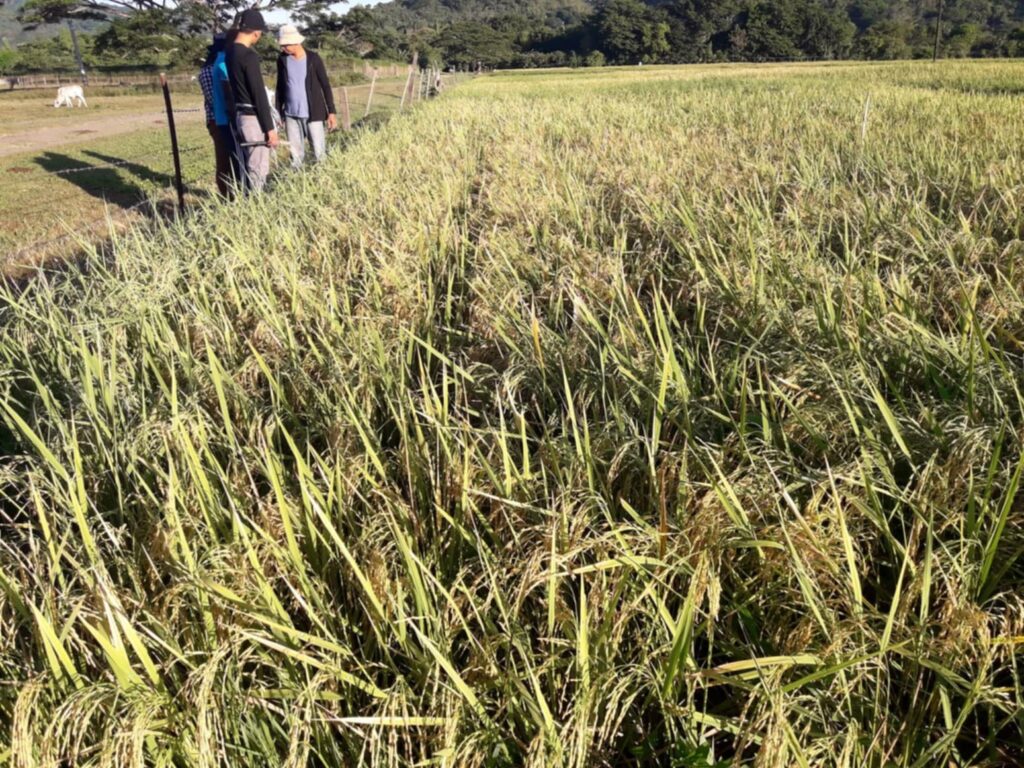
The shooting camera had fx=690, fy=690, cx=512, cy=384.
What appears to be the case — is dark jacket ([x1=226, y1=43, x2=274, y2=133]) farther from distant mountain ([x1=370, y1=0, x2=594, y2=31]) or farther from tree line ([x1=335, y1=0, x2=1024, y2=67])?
distant mountain ([x1=370, y1=0, x2=594, y2=31])

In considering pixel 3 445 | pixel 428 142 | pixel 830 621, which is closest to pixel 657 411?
pixel 830 621

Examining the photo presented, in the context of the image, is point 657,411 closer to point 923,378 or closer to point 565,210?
point 923,378

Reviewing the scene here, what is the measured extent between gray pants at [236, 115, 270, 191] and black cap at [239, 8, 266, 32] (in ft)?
1.94

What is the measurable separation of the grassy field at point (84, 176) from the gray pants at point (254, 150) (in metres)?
0.89

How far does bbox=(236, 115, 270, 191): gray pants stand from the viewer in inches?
197

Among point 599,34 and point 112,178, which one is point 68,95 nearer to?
point 112,178

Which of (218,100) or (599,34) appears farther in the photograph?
(599,34)

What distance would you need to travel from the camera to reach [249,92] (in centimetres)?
492

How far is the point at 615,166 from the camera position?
4.29 meters

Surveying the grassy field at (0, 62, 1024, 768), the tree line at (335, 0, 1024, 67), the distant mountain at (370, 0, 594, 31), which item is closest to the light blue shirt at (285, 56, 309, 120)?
the grassy field at (0, 62, 1024, 768)

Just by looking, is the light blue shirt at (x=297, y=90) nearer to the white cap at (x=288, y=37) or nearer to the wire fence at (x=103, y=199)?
the white cap at (x=288, y=37)

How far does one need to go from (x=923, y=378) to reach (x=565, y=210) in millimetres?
2033

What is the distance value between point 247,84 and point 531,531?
4.81 m

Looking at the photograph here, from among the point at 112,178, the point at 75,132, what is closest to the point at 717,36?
the point at 75,132
